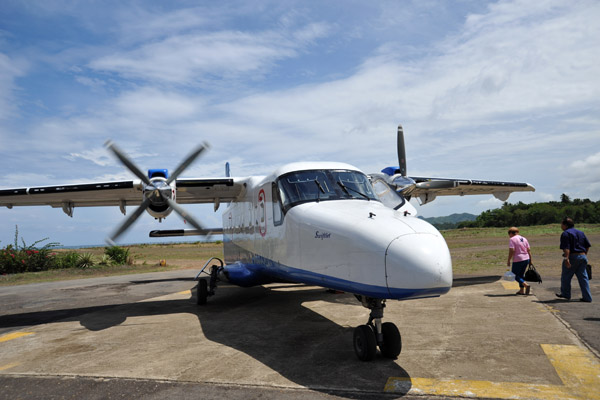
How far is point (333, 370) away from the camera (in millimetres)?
5090

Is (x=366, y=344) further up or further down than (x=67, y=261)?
further up

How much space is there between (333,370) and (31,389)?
12.1ft

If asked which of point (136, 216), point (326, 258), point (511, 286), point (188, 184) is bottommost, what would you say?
point (511, 286)

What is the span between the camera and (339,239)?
547 cm

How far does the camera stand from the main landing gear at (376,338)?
5.28m

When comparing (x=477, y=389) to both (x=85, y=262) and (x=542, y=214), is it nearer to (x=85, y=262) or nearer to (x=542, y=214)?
(x=85, y=262)

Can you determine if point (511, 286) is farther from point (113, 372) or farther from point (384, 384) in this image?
point (113, 372)

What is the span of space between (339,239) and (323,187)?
Answer: 1.75 m

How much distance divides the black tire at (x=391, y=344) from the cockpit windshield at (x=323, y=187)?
7.31ft

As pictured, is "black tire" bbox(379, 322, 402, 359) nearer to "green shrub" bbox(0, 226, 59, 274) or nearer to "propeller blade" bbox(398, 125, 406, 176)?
"propeller blade" bbox(398, 125, 406, 176)

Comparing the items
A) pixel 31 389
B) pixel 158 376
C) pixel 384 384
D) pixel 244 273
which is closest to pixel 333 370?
pixel 384 384

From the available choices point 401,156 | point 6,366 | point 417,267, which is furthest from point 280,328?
point 401,156

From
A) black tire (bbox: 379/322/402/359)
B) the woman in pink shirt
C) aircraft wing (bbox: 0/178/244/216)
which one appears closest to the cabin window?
black tire (bbox: 379/322/402/359)

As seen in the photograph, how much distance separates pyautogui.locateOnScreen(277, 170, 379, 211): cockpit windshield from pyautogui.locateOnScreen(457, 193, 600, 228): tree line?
76.9 m
